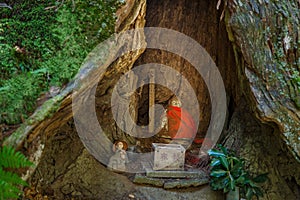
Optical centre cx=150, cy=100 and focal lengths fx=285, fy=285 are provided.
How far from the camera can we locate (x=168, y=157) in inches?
169

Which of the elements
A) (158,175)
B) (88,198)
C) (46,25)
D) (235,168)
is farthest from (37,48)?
(235,168)

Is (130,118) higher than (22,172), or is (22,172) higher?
(130,118)

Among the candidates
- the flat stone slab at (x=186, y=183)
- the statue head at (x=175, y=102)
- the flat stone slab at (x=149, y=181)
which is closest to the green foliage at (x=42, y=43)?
the flat stone slab at (x=149, y=181)

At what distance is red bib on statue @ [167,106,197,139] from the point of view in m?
5.93

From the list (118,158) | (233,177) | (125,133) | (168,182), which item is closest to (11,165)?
(118,158)

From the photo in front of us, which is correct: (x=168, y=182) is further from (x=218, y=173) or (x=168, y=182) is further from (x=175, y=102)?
(x=175, y=102)

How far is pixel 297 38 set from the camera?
3.83 metres

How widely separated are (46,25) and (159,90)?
10.4ft

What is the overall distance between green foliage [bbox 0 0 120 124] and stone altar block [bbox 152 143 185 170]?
1920mm

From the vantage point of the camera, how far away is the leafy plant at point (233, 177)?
12.4ft

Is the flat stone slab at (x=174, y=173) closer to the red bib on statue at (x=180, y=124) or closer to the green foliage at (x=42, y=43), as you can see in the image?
the red bib on statue at (x=180, y=124)

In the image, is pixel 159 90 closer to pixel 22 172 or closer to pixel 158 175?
pixel 158 175

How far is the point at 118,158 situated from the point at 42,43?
2117mm

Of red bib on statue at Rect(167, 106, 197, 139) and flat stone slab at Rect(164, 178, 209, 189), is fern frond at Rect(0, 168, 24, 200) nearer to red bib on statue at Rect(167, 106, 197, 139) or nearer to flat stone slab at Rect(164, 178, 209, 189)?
flat stone slab at Rect(164, 178, 209, 189)
